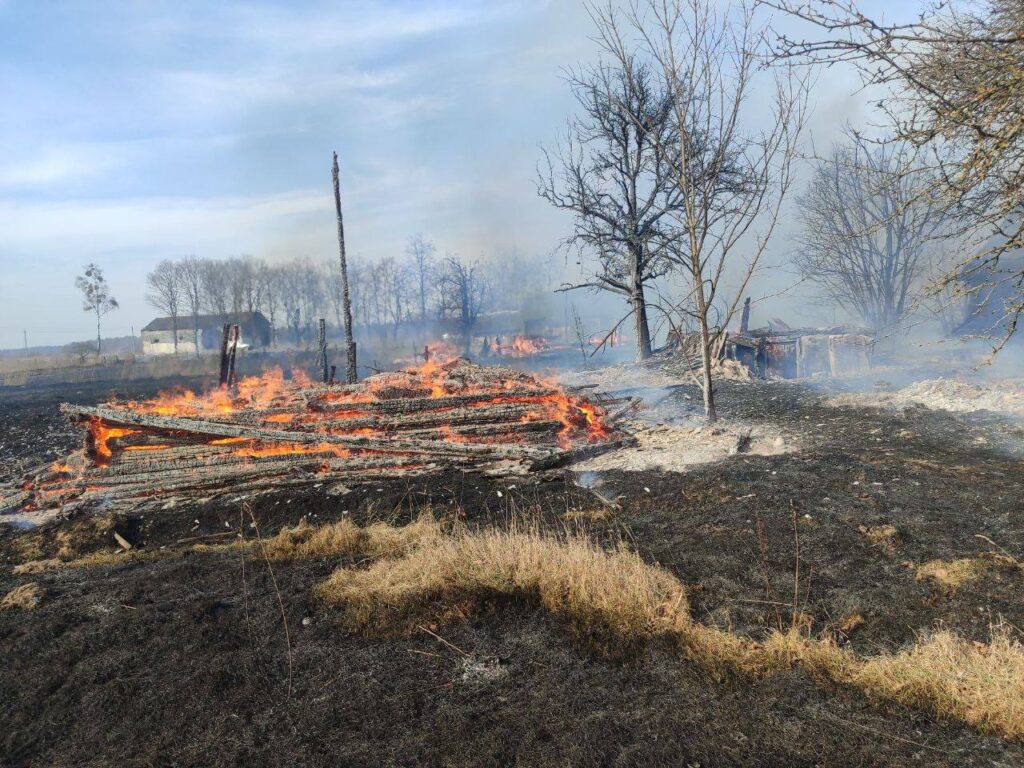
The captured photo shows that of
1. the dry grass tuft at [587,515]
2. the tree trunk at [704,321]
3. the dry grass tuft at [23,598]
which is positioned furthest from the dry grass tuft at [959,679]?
the tree trunk at [704,321]

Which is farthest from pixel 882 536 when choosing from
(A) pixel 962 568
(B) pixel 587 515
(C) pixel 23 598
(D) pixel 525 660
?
(C) pixel 23 598

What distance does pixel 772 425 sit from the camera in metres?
11.5

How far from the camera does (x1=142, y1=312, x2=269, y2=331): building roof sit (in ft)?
221

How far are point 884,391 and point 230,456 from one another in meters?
14.5

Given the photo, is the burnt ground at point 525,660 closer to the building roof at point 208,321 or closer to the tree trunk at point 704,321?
the tree trunk at point 704,321

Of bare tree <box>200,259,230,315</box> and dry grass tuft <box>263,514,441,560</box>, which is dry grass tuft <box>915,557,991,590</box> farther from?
bare tree <box>200,259,230,315</box>

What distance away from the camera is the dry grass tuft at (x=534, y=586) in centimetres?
446

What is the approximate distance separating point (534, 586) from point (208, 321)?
75.6 meters

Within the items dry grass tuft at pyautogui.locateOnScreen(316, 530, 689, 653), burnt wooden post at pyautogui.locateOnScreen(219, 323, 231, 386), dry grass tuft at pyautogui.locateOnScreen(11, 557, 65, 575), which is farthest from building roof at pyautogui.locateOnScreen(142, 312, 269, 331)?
dry grass tuft at pyautogui.locateOnScreen(316, 530, 689, 653)

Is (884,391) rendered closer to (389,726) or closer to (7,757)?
(389,726)

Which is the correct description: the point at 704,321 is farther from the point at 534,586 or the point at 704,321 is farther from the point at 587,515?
the point at 534,586

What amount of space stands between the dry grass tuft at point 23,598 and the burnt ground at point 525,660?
0.11 m

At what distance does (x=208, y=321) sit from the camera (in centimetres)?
7038

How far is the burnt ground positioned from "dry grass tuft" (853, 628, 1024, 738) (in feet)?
0.45
